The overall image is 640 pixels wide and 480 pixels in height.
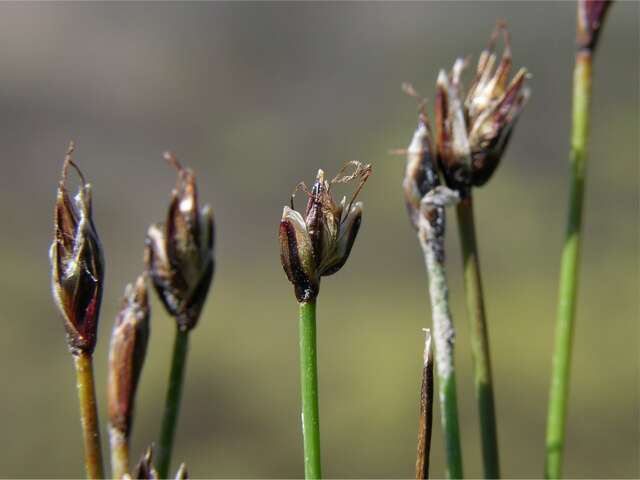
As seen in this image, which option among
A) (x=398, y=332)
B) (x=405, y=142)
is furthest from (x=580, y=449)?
(x=405, y=142)

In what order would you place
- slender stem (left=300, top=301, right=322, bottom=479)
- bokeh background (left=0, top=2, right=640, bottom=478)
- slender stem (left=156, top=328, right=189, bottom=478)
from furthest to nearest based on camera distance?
bokeh background (left=0, top=2, right=640, bottom=478), slender stem (left=156, top=328, right=189, bottom=478), slender stem (left=300, top=301, right=322, bottom=479)

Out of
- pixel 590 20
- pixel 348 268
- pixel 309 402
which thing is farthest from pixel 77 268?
pixel 348 268

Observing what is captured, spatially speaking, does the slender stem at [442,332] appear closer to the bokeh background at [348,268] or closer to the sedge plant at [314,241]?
the sedge plant at [314,241]

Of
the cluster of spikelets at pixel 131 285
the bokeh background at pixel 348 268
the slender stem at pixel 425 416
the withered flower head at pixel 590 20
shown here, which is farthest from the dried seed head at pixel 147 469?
the bokeh background at pixel 348 268

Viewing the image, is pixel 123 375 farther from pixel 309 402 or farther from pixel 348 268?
pixel 348 268

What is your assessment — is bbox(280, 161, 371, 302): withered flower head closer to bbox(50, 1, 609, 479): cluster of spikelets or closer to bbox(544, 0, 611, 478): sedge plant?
bbox(50, 1, 609, 479): cluster of spikelets

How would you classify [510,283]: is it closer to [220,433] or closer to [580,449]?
[580,449]

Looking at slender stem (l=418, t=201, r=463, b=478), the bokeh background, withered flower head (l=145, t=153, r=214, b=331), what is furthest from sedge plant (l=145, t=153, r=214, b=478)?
the bokeh background
